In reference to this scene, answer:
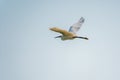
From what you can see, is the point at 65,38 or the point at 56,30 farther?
the point at 65,38

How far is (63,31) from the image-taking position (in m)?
19.2

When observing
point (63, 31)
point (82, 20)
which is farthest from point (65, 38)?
point (82, 20)

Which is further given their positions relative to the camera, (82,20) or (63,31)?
(82,20)

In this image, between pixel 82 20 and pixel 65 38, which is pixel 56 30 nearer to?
pixel 65 38

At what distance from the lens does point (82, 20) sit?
2105cm

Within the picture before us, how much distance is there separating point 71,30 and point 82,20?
1.67m

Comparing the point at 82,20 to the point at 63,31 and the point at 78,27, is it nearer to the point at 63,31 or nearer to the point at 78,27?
the point at 78,27

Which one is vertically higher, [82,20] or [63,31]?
[82,20]

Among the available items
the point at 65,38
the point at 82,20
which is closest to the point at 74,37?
the point at 65,38

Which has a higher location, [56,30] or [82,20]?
[82,20]

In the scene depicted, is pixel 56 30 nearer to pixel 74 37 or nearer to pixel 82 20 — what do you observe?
pixel 74 37

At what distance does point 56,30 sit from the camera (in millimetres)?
18344

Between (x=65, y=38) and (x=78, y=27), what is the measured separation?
1.70 m

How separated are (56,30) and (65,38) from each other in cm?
185
